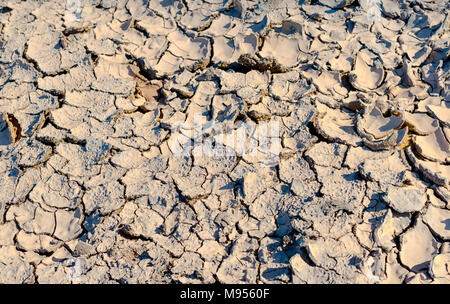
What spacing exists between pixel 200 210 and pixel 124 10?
157cm

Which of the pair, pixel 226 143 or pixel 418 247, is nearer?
pixel 418 247

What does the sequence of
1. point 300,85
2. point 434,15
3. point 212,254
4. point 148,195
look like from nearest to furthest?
point 212,254 < point 148,195 < point 300,85 < point 434,15

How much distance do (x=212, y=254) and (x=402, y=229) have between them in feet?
2.55

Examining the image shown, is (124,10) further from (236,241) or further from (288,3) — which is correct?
(236,241)

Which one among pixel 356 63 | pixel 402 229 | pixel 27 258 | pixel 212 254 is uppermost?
pixel 356 63

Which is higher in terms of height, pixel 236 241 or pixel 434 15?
pixel 434 15

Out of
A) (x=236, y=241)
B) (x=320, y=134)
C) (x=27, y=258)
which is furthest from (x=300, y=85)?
(x=27, y=258)

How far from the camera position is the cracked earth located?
2.06 meters

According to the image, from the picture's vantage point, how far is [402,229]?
2082 mm

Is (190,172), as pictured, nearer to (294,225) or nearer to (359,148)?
(294,225)

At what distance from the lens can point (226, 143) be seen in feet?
7.82

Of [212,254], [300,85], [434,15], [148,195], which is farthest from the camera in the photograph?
[434,15]

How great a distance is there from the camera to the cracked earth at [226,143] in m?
2.06

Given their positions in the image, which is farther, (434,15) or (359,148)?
(434,15)
